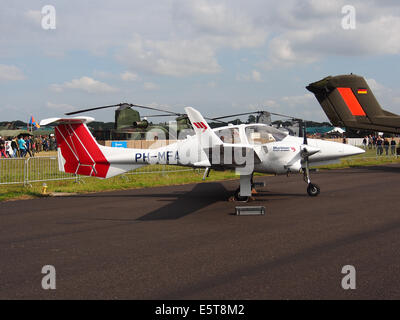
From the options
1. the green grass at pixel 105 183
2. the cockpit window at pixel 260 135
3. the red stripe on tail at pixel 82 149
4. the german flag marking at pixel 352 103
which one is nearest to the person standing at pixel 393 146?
the german flag marking at pixel 352 103

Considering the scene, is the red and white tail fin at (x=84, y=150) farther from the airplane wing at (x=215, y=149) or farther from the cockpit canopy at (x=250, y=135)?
the cockpit canopy at (x=250, y=135)

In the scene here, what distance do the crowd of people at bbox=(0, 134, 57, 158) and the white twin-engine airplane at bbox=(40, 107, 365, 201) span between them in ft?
63.3

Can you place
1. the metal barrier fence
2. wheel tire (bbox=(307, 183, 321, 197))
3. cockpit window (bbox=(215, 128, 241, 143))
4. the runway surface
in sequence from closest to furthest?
the runway surface → cockpit window (bbox=(215, 128, 241, 143)) → wheel tire (bbox=(307, 183, 321, 197)) → the metal barrier fence

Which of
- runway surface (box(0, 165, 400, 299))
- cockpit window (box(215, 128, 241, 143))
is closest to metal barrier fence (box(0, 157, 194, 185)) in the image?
runway surface (box(0, 165, 400, 299))

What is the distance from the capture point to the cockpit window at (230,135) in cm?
1218

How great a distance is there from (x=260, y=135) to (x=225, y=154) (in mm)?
1797

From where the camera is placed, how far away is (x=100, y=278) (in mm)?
5211

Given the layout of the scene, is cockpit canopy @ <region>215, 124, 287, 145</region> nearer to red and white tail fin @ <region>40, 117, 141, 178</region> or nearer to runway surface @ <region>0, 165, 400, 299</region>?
runway surface @ <region>0, 165, 400, 299</region>

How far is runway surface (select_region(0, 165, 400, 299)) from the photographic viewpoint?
15.7 ft

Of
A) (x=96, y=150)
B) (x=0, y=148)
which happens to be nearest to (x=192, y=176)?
(x=96, y=150)

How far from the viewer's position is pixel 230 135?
481 inches

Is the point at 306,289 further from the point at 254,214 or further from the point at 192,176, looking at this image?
the point at 192,176
